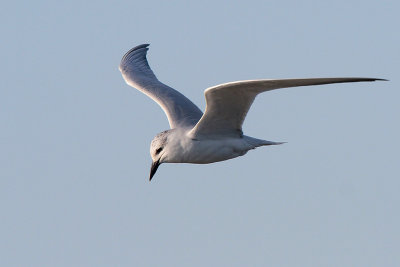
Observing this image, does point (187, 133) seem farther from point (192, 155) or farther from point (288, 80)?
point (288, 80)

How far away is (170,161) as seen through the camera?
17.3m

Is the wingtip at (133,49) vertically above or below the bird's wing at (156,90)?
above

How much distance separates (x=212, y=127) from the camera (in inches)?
653

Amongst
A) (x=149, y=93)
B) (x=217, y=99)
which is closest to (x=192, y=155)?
(x=217, y=99)

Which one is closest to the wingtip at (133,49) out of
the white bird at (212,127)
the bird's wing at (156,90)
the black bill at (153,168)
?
the bird's wing at (156,90)

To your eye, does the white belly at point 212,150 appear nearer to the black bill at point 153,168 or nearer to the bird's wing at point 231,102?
the bird's wing at point 231,102

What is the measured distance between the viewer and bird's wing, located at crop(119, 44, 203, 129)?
19.2m

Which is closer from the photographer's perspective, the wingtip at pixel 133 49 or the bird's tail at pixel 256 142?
the bird's tail at pixel 256 142

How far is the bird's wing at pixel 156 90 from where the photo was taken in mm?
19156

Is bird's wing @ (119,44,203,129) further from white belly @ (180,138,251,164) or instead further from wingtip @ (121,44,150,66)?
white belly @ (180,138,251,164)

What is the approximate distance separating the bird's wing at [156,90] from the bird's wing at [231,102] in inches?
65.5

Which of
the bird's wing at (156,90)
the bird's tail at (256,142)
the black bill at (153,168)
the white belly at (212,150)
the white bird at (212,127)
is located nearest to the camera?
the white bird at (212,127)

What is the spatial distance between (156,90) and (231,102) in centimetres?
558

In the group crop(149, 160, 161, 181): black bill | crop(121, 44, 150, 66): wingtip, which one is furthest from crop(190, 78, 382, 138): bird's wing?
crop(121, 44, 150, 66): wingtip
